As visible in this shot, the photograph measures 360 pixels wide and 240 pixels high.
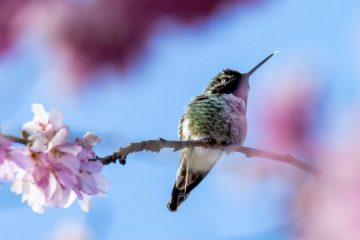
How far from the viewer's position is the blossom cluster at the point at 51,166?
1273mm

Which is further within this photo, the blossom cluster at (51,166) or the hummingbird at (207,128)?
the hummingbird at (207,128)

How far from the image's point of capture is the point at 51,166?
133 centimetres

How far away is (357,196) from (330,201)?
0.12ft

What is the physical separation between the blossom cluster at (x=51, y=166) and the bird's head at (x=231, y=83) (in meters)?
2.42

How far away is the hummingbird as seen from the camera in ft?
11.0

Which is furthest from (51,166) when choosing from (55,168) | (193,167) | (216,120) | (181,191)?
(216,120)

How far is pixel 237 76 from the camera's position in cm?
397

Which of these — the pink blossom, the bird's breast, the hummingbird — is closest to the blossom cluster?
the pink blossom

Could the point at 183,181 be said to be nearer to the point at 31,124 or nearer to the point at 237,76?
the point at 237,76

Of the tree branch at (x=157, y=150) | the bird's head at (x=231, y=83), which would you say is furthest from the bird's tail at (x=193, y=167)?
the tree branch at (x=157, y=150)

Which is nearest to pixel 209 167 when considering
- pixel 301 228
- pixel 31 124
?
pixel 31 124

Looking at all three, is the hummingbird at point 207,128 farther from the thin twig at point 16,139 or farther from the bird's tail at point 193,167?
the thin twig at point 16,139

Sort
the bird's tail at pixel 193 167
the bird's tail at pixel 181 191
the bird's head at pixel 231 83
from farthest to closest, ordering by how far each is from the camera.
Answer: the bird's head at pixel 231 83 → the bird's tail at pixel 193 167 → the bird's tail at pixel 181 191

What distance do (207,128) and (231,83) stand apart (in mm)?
550
